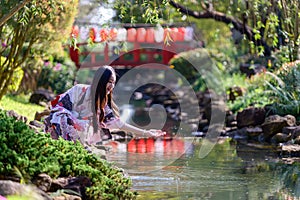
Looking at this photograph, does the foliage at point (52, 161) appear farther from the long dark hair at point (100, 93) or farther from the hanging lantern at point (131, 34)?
the hanging lantern at point (131, 34)

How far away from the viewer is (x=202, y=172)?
11.8 meters

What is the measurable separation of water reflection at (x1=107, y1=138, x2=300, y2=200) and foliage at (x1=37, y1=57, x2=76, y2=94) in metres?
8.43

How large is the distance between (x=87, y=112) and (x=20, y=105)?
9.58 metres

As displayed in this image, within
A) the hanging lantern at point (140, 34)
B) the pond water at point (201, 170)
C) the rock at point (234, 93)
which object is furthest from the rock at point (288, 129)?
the hanging lantern at point (140, 34)

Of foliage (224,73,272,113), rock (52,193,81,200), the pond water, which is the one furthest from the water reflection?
foliage (224,73,272,113)

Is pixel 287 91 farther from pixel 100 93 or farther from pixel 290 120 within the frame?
pixel 100 93

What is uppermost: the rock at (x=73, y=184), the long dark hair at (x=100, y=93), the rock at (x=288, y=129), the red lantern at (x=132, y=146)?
the long dark hair at (x=100, y=93)

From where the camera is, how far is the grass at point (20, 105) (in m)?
17.6

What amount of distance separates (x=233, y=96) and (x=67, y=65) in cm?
685

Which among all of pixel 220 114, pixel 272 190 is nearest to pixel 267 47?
pixel 220 114

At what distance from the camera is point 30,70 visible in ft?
76.1

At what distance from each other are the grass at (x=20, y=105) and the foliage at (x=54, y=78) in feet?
6.81

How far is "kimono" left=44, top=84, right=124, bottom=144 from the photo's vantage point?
9977 millimetres

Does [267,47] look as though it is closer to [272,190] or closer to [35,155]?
[272,190]
